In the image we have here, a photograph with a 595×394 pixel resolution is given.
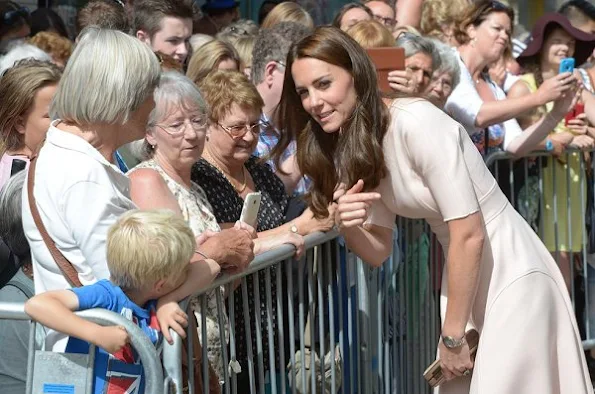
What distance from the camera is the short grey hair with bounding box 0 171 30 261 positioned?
12.7 ft

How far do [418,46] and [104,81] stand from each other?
3.30 meters

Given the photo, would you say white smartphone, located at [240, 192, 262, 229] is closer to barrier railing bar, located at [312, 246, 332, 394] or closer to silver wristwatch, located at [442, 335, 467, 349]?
barrier railing bar, located at [312, 246, 332, 394]

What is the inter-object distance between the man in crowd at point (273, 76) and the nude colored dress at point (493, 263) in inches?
46.0

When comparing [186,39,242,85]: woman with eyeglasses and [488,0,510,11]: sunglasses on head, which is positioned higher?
[488,0,510,11]: sunglasses on head

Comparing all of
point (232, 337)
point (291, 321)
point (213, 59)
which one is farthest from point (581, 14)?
point (232, 337)

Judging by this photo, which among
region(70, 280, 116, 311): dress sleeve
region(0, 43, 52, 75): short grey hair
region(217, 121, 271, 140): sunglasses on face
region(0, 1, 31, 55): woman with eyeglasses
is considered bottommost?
region(70, 280, 116, 311): dress sleeve

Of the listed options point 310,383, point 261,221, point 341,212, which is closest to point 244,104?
point 261,221

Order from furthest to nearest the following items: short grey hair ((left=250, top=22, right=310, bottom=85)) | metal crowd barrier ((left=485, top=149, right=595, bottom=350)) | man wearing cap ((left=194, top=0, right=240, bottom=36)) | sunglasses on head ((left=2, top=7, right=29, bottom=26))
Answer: man wearing cap ((left=194, top=0, right=240, bottom=36))
sunglasses on head ((left=2, top=7, right=29, bottom=26))
metal crowd barrier ((left=485, top=149, right=595, bottom=350))
short grey hair ((left=250, top=22, right=310, bottom=85))

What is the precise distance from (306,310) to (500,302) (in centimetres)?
75

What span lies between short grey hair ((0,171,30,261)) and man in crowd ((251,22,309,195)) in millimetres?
1651

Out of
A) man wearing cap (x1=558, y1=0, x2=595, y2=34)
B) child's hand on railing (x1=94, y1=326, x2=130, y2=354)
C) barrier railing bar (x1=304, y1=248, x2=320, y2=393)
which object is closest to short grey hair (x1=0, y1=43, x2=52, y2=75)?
barrier railing bar (x1=304, y1=248, x2=320, y2=393)

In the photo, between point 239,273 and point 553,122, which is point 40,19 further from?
point 239,273

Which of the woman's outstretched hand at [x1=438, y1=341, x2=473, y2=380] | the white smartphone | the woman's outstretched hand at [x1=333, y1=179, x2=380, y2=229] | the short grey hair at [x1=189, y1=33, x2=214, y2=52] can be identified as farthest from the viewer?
the short grey hair at [x1=189, y1=33, x2=214, y2=52]

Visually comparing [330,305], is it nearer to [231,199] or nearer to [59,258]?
[231,199]
